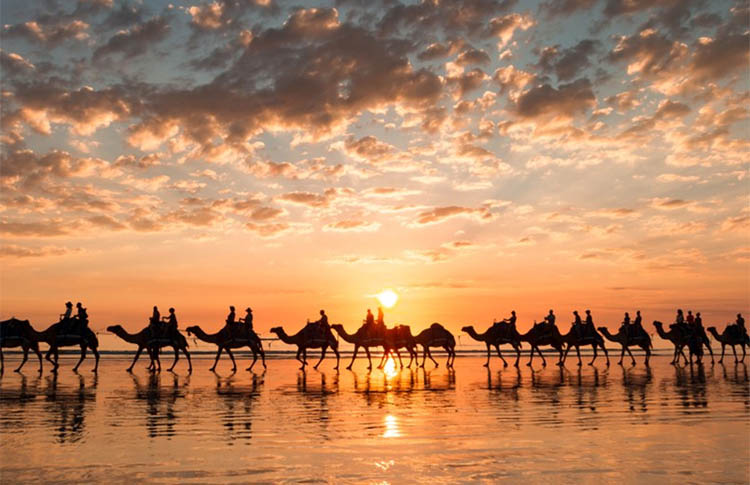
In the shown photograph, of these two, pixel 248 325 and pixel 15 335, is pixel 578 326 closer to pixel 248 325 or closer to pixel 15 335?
pixel 248 325

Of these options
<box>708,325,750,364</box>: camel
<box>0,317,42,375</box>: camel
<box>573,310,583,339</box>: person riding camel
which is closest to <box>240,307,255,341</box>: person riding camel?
<box>0,317,42,375</box>: camel

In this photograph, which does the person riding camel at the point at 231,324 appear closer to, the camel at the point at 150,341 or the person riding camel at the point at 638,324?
the camel at the point at 150,341

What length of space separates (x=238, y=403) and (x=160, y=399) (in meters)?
1.87

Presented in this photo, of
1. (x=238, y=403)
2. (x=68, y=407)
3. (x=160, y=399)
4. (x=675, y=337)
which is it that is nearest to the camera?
(x=68, y=407)

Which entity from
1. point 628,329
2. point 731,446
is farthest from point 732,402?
point 628,329

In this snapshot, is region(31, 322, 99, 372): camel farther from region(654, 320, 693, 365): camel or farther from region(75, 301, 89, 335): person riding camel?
region(654, 320, 693, 365): camel

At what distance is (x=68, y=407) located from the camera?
1252 cm

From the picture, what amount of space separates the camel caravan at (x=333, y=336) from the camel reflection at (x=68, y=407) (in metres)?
4.80

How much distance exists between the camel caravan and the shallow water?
7.01 m

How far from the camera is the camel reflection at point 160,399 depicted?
9929 mm

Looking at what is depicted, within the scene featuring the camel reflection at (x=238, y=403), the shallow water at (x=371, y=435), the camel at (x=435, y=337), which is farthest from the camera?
the camel at (x=435, y=337)

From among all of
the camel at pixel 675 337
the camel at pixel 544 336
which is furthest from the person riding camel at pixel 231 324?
the camel at pixel 675 337

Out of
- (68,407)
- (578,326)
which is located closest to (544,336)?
(578,326)

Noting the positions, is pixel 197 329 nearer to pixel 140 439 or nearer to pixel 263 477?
pixel 140 439
